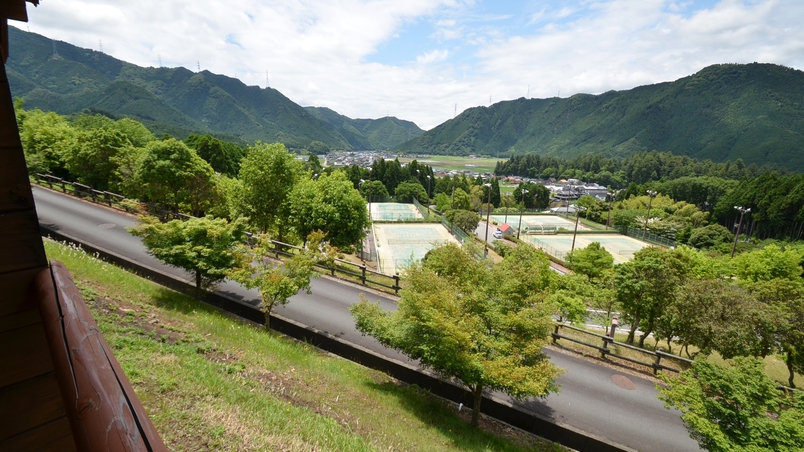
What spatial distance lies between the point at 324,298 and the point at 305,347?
3934 mm

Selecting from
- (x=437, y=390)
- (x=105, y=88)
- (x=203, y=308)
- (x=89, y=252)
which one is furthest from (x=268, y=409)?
(x=105, y=88)

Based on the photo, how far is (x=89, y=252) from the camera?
1463 centimetres

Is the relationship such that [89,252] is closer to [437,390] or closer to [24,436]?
[437,390]

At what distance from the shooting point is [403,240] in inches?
1603

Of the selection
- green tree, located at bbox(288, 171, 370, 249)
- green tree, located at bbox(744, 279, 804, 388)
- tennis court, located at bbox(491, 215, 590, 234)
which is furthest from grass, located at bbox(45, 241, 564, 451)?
tennis court, located at bbox(491, 215, 590, 234)

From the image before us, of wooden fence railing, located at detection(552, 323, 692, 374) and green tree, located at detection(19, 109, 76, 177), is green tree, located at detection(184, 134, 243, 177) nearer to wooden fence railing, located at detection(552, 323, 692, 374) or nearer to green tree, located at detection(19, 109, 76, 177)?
green tree, located at detection(19, 109, 76, 177)

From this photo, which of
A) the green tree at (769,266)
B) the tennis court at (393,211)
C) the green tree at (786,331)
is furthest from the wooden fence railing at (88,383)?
the tennis court at (393,211)

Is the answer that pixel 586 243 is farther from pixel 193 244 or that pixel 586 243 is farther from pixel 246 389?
pixel 246 389

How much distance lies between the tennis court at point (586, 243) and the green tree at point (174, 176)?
3590 centimetres

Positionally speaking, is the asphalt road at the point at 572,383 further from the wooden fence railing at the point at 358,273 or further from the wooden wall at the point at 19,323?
the wooden wall at the point at 19,323

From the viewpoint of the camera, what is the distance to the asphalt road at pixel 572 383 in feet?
32.1

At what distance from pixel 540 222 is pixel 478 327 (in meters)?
60.2

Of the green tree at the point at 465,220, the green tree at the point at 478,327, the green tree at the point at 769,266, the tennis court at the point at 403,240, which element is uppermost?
the green tree at the point at 478,327

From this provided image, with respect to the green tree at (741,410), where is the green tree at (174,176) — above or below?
above
